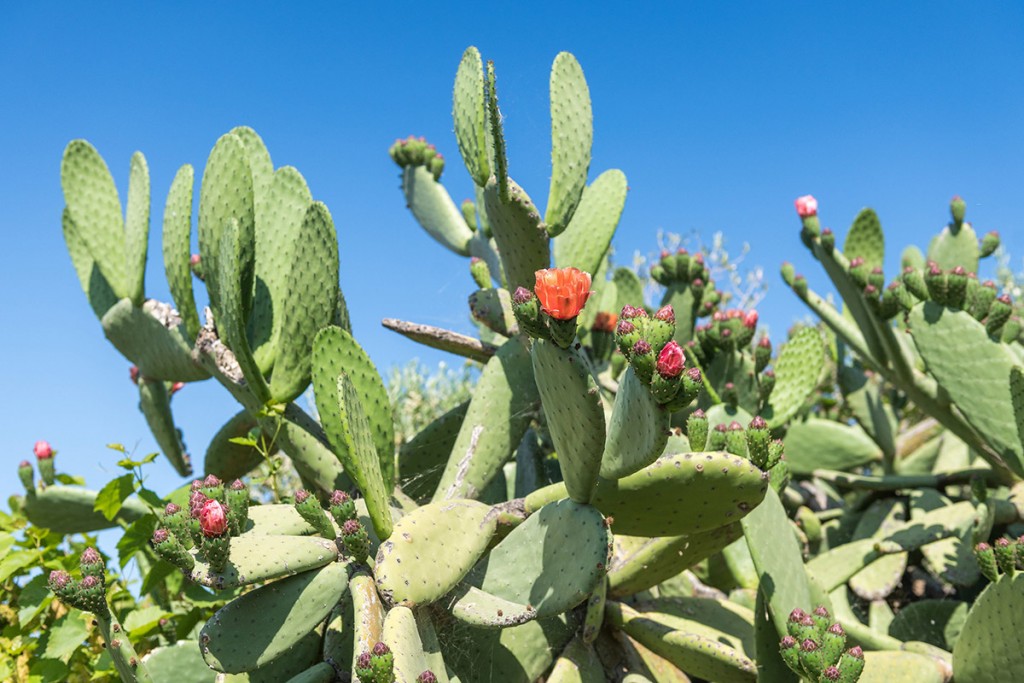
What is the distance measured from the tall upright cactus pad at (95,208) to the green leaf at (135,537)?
89 cm

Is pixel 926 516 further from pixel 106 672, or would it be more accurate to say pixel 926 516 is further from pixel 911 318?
pixel 106 672

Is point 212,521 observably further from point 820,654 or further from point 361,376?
point 820,654

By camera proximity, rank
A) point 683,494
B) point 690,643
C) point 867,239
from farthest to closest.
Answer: point 867,239 < point 690,643 < point 683,494

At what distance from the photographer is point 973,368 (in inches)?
125

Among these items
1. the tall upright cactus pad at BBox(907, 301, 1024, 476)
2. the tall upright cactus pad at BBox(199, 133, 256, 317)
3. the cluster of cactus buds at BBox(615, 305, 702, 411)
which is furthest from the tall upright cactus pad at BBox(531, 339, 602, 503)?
the tall upright cactus pad at BBox(907, 301, 1024, 476)

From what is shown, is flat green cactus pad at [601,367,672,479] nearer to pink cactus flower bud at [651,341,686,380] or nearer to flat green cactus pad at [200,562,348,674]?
pink cactus flower bud at [651,341,686,380]

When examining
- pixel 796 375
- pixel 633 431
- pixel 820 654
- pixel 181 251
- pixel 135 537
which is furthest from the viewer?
pixel 796 375

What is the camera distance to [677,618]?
8.73 feet

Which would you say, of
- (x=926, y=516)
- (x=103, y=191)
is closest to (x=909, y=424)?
(x=926, y=516)

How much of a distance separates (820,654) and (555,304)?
0.94m

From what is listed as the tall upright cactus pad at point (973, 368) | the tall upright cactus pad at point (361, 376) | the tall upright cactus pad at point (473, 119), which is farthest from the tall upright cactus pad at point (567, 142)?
the tall upright cactus pad at point (973, 368)

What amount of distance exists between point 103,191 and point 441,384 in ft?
17.5

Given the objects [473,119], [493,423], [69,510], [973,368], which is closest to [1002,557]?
[973,368]

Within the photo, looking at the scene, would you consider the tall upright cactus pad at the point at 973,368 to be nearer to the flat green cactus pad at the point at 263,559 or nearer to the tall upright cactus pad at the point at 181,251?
the flat green cactus pad at the point at 263,559
